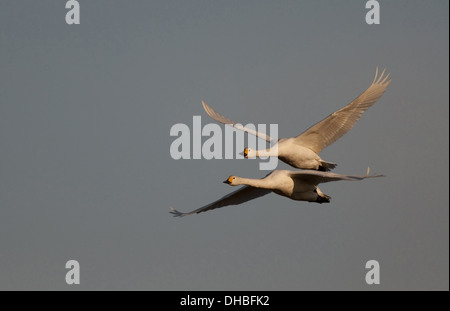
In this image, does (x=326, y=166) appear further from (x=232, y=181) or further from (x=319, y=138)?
(x=232, y=181)

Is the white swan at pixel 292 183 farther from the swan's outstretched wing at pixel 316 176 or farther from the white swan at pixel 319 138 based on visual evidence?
the white swan at pixel 319 138

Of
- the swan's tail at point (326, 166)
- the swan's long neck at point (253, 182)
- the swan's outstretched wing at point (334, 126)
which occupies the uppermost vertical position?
the swan's outstretched wing at point (334, 126)

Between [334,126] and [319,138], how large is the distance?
1.78 ft

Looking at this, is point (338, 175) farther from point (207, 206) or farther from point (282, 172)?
point (207, 206)

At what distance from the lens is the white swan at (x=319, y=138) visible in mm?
29266

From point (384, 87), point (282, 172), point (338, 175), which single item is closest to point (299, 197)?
point (282, 172)

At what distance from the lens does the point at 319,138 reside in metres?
29.8

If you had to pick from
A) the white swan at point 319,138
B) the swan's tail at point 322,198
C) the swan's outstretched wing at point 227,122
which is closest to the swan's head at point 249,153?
the white swan at point 319,138

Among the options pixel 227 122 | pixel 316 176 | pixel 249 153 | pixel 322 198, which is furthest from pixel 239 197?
pixel 227 122

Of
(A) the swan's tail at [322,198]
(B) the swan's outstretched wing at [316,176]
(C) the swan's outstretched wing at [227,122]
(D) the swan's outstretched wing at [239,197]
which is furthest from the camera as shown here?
(C) the swan's outstretched wing at [227,122]

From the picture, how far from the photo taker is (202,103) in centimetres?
3353

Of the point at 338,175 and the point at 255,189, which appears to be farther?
the point at 255,189

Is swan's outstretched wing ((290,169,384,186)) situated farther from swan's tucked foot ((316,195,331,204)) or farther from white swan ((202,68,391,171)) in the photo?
white swan ((202,68,391,171))

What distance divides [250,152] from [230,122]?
3.64 metres
